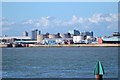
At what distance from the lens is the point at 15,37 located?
158m

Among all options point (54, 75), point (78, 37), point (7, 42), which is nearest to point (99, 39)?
point (78, 37)

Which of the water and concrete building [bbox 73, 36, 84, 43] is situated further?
concrete building [bbox 73, 36, 84, 43]

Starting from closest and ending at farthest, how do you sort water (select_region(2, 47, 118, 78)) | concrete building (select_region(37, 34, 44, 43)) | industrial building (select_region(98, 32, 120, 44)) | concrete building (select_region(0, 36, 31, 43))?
water (select_region(2, 47, 118, 78))
industrial building (select_region(98, 32, 120, 44))
concrete building (select_region(0, 36, 31, 43))
concrete building (select_region(37, 34, 44, 43))

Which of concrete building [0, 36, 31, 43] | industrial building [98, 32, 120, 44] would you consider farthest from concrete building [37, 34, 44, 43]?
industrial building [98, 32, 120, 44]

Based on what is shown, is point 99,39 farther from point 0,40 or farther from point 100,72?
point 100,72

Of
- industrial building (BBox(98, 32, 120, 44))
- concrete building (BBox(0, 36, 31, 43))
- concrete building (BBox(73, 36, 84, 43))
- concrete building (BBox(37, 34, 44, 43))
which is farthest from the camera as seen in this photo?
concrete building (BBox(37, 34, 44, 43))

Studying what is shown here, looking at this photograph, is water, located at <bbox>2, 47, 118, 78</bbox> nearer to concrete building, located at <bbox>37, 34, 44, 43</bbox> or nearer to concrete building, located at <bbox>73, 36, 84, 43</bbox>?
concrete building, located at <bbox>73, 36, 84, 43</bbox>

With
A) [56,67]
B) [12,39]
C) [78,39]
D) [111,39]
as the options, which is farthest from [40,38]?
[56,67]

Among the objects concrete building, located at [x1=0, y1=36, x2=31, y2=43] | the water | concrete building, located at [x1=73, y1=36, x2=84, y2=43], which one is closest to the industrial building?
concrete building, located at [x1=73, y1=36, x2=84, y2=43]

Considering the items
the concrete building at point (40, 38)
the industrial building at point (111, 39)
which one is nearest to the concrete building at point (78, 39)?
the industrial building at point (111, 39)

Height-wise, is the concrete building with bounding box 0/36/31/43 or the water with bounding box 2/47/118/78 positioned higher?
the concrete building with bounding box 0/36/31/43

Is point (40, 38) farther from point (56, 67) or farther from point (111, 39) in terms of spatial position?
point (56, 67)

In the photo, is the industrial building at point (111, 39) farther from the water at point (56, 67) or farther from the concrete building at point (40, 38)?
the water at point (56, 67)

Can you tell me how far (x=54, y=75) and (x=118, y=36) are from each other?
326 feet
